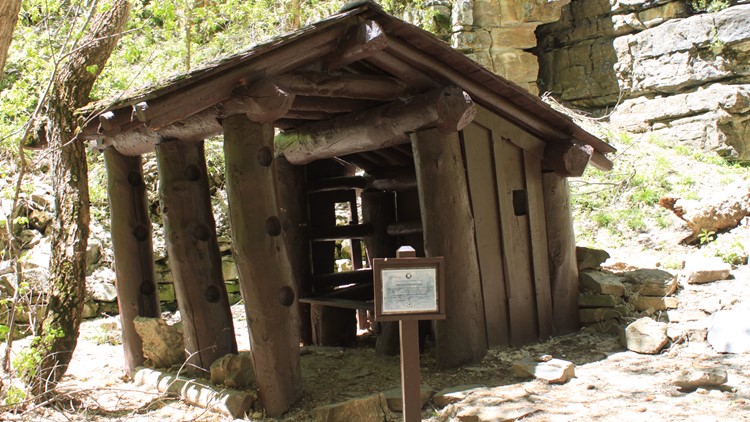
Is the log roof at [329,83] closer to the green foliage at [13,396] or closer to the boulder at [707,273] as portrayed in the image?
the boulder at [707,273]

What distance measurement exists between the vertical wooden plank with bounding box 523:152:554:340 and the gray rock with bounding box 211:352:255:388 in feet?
9.13

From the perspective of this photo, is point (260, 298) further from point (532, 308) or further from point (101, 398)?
point (532, 308)

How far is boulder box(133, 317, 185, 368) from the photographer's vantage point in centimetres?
595

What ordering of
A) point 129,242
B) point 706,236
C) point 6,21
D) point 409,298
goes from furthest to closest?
point 706,236 → point 129,242 → point 409,298 → point 6,21

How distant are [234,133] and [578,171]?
327 cm

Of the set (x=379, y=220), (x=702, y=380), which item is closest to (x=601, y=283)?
(x=702, y=380)

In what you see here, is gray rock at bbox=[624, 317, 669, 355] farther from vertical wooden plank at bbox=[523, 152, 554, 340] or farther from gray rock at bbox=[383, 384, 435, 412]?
gray rock at bbox=[383, 384, 435, 412]

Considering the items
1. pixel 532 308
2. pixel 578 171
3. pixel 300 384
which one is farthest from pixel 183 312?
pixel 578 171

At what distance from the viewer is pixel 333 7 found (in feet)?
40.9

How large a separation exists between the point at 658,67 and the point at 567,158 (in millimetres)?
7151

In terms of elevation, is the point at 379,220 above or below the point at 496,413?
above

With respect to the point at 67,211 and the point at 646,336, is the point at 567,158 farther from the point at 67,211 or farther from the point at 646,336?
the point at 67,211

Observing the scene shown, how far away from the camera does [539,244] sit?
21.0 feet

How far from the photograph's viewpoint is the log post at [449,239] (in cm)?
558
